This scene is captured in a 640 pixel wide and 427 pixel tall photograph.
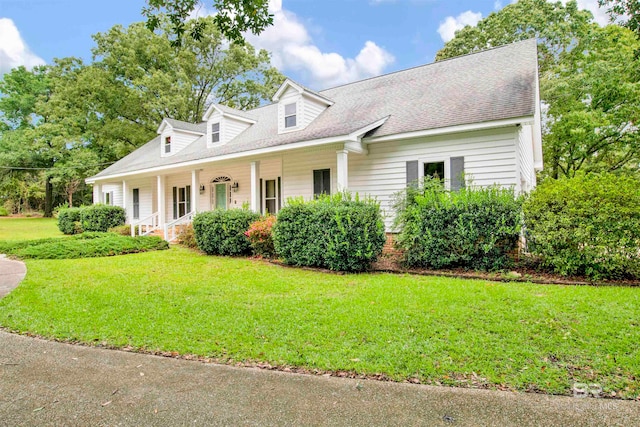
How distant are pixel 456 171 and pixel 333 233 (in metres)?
4.31

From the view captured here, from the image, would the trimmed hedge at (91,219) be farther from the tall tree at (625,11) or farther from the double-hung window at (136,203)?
the tall tree at (625,11)

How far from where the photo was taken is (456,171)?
1005 cm

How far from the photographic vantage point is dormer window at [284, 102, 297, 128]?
13.8 meters

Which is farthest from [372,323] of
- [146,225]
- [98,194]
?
[98,194]

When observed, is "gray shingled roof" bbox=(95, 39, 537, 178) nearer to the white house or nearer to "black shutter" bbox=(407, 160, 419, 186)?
the white house

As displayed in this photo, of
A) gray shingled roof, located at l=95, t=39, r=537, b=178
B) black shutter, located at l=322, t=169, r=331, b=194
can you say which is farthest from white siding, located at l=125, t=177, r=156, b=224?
black shutter, located at l=322, t=169, r=331, b=194

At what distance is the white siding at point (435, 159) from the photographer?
9388 mm

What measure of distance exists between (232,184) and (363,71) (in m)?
17.3

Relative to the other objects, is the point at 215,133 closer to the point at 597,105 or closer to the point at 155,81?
the point at 155,81

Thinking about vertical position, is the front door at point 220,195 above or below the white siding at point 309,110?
below

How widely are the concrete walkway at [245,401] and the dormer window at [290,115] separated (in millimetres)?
11364

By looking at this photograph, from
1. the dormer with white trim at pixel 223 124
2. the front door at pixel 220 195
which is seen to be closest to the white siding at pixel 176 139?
the dormer with white trim at pixel 223 124

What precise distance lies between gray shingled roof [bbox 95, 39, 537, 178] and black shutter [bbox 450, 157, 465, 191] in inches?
40.1

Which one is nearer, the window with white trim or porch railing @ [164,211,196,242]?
the window with white trim
